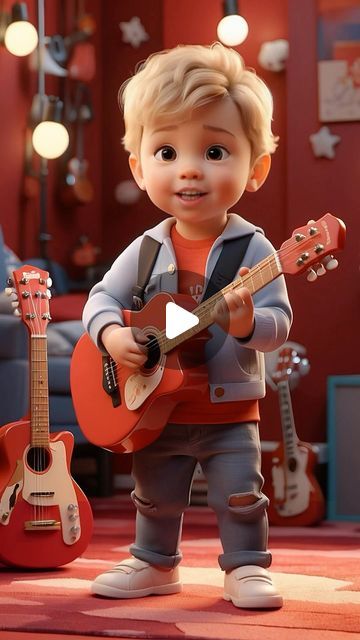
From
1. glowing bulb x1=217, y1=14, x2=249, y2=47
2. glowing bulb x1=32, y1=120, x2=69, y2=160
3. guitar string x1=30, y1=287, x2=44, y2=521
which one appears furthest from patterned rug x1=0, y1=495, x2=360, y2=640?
glowing bulb x1=217, y1=14, x2=249, y2=47

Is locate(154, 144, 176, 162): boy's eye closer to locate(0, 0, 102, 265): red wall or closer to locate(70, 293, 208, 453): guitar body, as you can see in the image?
locate(70, 293, 208, 453): guitar body

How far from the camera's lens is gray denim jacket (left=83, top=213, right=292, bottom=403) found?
1572mm

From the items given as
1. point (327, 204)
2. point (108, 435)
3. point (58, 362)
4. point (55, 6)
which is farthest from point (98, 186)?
point (108, 435)

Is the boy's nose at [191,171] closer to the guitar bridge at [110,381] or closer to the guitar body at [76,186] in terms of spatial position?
the guitar bridge at [110,381]

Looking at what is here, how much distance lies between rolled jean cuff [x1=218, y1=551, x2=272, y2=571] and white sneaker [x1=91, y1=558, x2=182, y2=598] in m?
0.13

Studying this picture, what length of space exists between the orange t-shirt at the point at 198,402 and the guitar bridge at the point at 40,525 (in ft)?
1.56

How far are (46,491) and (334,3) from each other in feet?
8.23

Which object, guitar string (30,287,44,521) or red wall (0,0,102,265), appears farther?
red wall (0,0,102,265)

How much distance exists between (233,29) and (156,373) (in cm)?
263

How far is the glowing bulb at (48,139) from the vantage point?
147 inches

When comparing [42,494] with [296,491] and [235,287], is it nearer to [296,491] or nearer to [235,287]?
[235,287]

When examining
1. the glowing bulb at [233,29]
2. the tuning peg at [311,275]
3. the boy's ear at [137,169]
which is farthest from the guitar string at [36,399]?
the glowing bulb at [233,29]

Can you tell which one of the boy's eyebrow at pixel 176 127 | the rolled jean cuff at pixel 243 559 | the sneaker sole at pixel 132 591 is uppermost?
the boy's eyebrow at pixel 176 127

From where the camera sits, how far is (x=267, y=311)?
1574 millimetres
